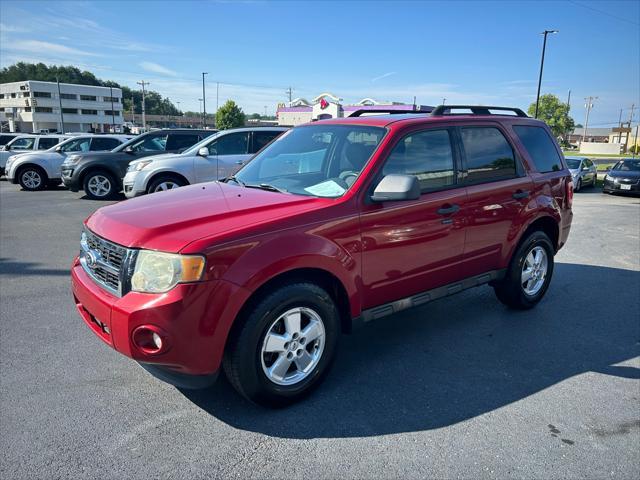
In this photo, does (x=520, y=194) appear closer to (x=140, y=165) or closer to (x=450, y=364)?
(x=450, y=364)

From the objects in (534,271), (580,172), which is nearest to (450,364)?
(534,271)

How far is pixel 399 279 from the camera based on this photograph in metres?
3.61

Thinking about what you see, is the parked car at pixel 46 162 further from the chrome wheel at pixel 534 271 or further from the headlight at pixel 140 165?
the chrome wheel at pixel 534 271

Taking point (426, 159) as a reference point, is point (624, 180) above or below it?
below

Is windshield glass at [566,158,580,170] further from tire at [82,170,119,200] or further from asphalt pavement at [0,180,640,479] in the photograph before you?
tire at [82,170,119,200]

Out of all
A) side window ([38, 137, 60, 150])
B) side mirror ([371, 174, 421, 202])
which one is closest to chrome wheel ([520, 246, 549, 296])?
side mirror ([371, 174, 421, 202])

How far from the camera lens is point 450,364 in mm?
3748

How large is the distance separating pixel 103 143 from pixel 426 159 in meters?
14.2

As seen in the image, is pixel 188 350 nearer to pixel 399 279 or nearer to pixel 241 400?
pixel 241 400

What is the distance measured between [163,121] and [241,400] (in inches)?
5239

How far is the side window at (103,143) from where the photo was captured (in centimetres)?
1516

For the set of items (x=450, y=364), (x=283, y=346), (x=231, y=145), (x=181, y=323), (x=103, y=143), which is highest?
(x=231, y=145)

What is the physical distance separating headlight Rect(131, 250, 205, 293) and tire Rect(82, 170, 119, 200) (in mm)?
11150

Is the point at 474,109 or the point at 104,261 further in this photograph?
the point at 474,109
